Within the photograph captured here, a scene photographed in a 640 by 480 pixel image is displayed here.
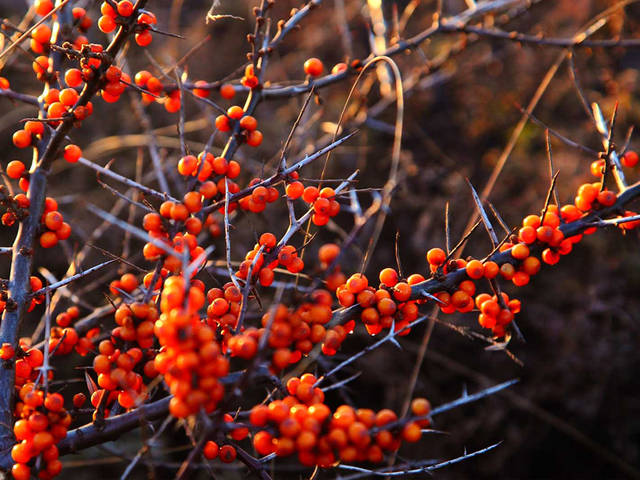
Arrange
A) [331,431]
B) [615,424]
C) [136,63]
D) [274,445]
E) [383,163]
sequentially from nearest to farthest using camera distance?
[331,431] → [274,445] → [615,424] → [383,163] → [136,63]

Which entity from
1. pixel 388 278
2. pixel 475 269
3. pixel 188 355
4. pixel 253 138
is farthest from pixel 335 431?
pixel 253 138

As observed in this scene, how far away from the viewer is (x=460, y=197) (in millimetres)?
4113

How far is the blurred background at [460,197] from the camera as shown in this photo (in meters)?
3.31

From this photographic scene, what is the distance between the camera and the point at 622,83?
14.1 ft

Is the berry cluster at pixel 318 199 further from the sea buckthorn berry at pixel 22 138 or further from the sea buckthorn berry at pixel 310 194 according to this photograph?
the sea buckthorn berry at pixel 22 138

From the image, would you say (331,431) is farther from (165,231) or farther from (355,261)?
(355,261)

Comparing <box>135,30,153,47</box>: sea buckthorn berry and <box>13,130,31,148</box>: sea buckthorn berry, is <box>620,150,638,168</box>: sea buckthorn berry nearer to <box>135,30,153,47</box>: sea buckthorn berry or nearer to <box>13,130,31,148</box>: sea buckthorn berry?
<box>135,30,153,47</box>: sea buckthorn berry

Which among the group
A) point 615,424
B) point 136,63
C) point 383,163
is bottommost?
point 615,424

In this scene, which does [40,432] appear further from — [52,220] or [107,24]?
[107,24]

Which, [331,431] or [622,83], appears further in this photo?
[622,83]

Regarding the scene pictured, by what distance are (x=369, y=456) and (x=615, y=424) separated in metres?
2.99

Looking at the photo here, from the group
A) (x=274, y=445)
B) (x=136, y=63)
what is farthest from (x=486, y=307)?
(x=136, y=63)

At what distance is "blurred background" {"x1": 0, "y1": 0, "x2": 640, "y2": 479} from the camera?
3312 mm

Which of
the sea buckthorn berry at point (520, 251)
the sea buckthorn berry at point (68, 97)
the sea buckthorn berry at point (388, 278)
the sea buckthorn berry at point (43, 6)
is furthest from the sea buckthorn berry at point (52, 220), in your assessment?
the sea buckthorn berry at point (520, 251)
